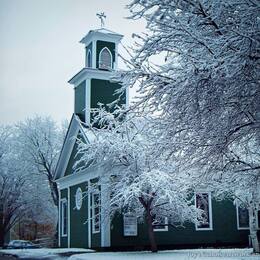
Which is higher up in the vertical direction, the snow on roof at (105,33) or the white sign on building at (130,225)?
the snow on roof at (105,33)

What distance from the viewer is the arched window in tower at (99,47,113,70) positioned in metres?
25.5

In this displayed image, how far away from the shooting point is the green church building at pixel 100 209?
21.2 meters

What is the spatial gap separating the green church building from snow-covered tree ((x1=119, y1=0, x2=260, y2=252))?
12.0 metres

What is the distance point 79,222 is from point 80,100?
633cm

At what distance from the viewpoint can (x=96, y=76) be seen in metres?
24.9

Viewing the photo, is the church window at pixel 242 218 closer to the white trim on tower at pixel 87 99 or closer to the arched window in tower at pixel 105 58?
the white trim on tower at pixel 87 99

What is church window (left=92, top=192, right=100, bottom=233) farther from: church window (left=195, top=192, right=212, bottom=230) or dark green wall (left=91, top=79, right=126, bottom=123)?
dark green wall (left=91, top=79, right=126, bottom=123)

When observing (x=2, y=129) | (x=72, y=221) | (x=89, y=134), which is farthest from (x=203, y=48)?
(x=2, y=129)

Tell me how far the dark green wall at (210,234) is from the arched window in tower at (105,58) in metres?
8.42

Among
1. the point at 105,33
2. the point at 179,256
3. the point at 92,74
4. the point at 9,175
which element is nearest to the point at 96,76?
the point at 92,74

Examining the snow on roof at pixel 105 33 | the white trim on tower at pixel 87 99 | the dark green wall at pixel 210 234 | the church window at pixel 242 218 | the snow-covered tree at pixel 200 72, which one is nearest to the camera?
the snow-covered tree at pixel 200 72

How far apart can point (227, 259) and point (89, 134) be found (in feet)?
35.9

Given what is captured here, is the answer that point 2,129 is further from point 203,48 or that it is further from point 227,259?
point 203,48

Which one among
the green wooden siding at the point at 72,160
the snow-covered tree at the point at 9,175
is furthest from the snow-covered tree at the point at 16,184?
the green wooden siding at the point at 72,160
